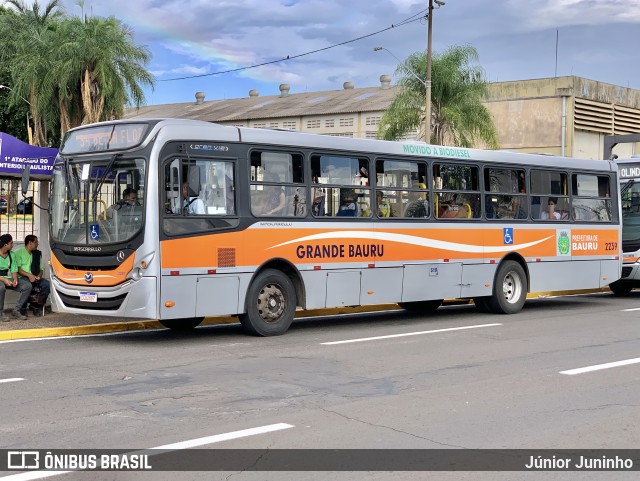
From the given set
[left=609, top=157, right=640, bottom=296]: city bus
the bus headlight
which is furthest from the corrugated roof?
the bus headlight

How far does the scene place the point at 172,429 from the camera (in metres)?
7.22

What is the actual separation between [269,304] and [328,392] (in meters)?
4.39

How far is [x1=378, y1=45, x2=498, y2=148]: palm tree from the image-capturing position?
3547cm

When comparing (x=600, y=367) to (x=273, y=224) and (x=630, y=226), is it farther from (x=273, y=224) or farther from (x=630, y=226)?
(x=630, y=226)

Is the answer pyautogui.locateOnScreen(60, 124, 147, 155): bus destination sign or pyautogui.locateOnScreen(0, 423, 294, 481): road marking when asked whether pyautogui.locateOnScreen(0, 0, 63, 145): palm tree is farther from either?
pyautogui.locateOnScreen(0, 423, 294, 481): road marking

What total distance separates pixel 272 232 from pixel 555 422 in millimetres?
6358

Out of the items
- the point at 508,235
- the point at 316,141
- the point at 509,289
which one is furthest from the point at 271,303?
the point at 509,289

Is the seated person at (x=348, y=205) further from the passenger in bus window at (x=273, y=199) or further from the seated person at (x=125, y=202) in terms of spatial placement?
the seated person at (x=125, y=202)

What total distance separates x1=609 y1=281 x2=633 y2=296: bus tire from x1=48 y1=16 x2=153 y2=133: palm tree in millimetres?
21865

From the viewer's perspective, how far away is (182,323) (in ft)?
45.9

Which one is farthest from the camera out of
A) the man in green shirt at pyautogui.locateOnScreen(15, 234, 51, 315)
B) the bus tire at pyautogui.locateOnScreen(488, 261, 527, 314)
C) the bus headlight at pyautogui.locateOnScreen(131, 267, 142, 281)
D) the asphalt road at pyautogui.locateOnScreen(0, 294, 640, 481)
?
the bus tire at pyautogui.locateOnScreen(488, 261, 527, 314)

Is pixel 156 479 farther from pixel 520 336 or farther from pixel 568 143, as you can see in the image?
pixel 568 143

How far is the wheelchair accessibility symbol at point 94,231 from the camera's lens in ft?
40.4

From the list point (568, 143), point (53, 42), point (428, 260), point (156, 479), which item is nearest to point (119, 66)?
point (53, 42)
